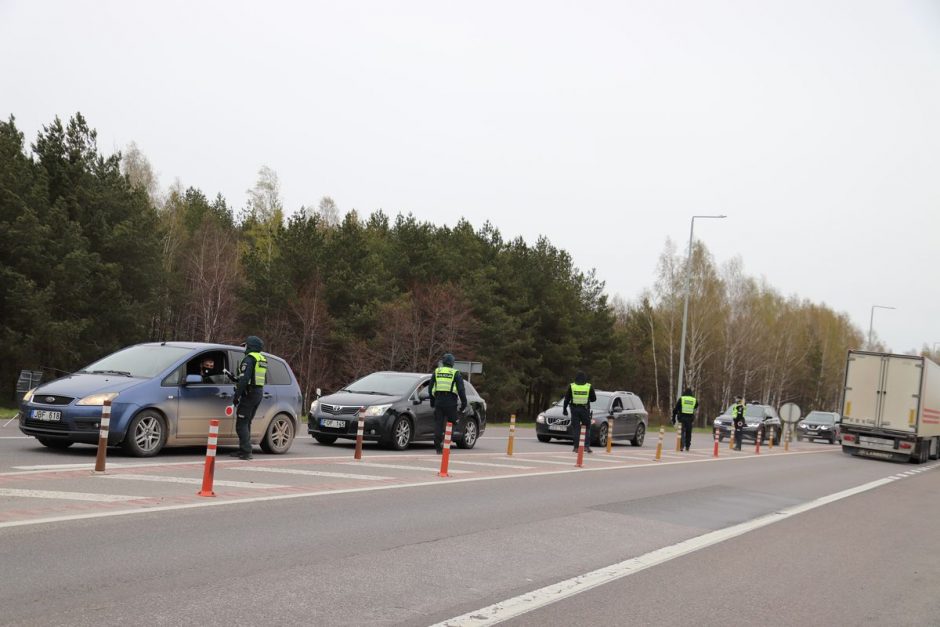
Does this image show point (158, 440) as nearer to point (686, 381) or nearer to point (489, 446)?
point (489, 446)

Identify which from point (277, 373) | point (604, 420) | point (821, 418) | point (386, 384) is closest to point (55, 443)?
point (277, 373)

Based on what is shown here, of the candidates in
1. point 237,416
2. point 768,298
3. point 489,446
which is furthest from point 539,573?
point 768,298

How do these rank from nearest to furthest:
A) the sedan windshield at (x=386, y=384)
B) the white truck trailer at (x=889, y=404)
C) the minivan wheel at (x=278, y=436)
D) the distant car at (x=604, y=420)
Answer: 1. the minivan wheel at (x=278, y=436)
2. the sedan windshield at (x=386, y=384)
3. the distant car at (x=604, y=420)
4. the white truck trailer at (x=889, y=404)

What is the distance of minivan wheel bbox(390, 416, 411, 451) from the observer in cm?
1823

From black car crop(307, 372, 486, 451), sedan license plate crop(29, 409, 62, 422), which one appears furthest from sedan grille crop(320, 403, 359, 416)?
sedan license plate crop(29, 409, 62, 422)

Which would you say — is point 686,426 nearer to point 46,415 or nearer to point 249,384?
point 249,384

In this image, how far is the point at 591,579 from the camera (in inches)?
291

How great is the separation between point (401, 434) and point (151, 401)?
6213 millimetres

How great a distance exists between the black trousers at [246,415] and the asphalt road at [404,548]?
0.35 meters

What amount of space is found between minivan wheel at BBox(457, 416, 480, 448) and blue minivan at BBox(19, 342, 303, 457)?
6046 mm

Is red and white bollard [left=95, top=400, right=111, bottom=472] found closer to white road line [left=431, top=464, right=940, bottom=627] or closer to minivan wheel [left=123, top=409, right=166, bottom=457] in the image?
minivan wheel [left=123, top=409, right=166, bottom=457]

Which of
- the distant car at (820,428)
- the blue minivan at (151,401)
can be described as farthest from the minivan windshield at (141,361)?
the distant car at (820,428)

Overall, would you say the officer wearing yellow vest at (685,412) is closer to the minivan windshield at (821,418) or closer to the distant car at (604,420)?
the distant car at (604,420)

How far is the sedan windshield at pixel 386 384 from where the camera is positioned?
18844mm
